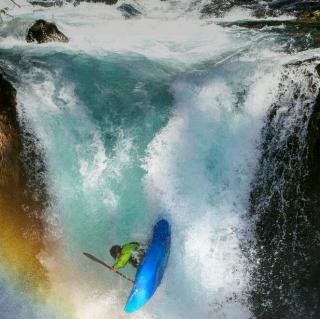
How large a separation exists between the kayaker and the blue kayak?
0.18 meters

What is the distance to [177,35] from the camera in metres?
10.0

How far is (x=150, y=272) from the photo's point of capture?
6.44m

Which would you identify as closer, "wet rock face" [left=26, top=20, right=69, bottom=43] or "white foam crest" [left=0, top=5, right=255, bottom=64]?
"white foam crest" [left=0, top=5, right=255, bottom=64]

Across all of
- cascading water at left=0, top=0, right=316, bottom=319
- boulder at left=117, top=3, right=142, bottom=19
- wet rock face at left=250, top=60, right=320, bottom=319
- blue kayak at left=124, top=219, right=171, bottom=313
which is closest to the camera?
blue kayak at left=124, top=219, right=171, bottom=313

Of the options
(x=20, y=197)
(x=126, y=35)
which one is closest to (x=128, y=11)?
(x=126, y=35)

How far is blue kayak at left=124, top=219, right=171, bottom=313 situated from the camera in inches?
250

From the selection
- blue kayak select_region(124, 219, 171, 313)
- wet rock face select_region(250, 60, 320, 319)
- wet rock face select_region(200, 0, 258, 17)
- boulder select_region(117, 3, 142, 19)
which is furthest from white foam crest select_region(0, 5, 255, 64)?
blue kayak select_region(124, 219, 171, 313)

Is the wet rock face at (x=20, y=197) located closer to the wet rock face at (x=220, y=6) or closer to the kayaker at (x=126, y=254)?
the kayaker at (x=126, y=254)

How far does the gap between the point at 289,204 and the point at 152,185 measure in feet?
8.96

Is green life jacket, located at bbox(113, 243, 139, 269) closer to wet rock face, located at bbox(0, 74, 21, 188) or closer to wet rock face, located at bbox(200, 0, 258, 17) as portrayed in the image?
wet rock face, located at bbox(0, 74, 21, 188)

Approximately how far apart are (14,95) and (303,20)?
26.5 ft

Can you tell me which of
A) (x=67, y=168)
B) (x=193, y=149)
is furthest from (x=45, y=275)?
(x=193, y=149)

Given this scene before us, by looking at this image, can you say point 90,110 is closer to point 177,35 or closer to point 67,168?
point 67,168

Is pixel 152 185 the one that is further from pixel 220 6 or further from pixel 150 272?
pixel 220 6
